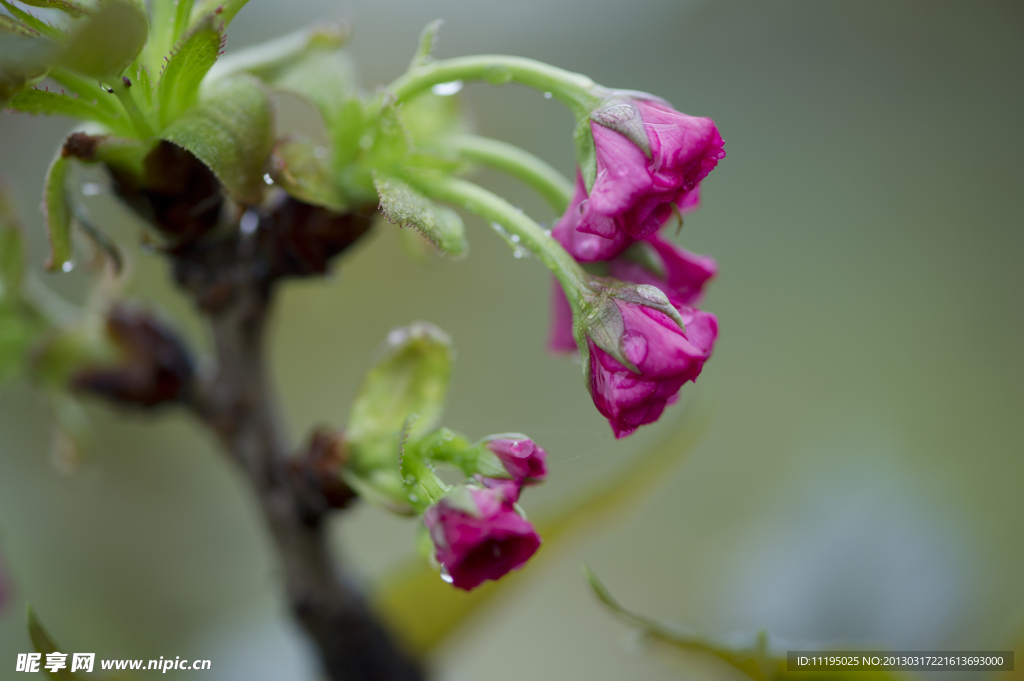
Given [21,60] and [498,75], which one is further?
[498,75]

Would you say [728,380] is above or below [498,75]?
below

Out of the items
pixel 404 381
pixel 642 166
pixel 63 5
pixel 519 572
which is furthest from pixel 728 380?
pixel 63 5

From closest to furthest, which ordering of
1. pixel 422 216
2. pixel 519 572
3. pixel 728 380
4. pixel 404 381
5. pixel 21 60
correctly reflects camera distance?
pixel 21 60, pixel 422 216, pixel 404 381, pixel 519 572, pixel 728 380

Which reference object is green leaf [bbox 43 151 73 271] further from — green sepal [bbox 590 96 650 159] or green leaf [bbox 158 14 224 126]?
green sepal [bbox 590 96 650 159]

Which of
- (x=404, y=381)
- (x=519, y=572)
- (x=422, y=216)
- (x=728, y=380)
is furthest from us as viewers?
(x=728, y=380)

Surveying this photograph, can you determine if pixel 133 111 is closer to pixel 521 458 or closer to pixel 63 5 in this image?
pixel 63 5

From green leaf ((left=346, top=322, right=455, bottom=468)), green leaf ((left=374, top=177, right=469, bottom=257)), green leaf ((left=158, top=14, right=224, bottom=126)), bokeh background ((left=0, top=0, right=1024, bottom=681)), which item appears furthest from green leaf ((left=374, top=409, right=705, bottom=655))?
green leaf ((left=158, top=14, right=224, bottom=126))
